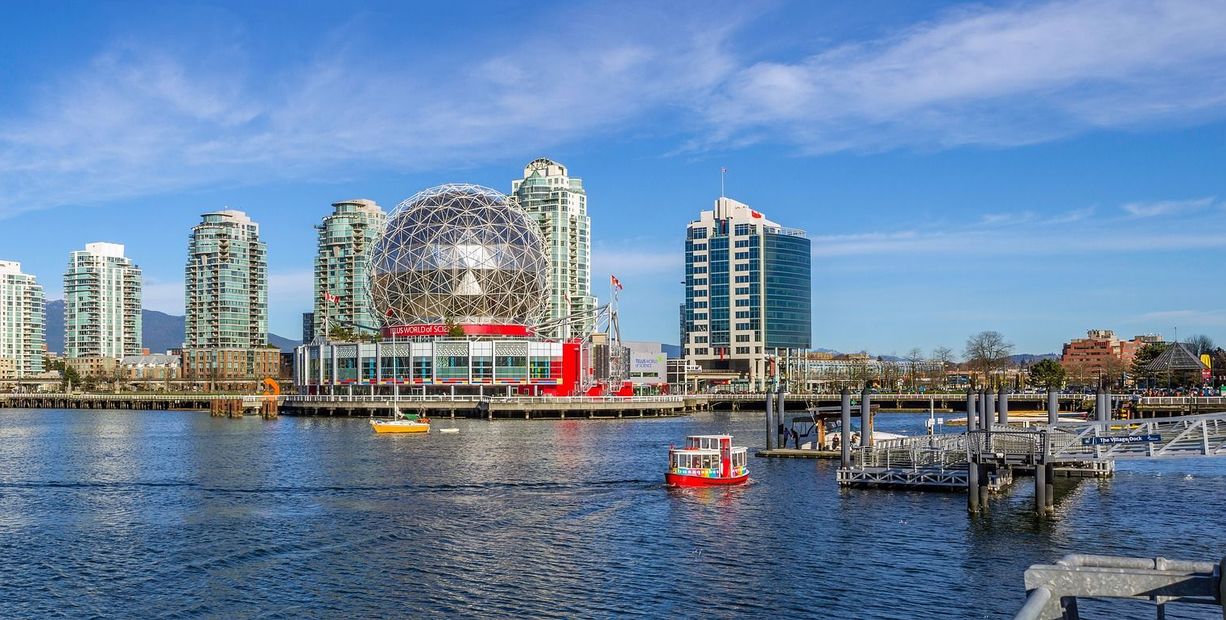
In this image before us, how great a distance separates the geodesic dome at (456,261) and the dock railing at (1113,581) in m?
149

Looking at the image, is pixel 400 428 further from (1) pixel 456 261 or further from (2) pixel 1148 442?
(2) pixel 1148 442

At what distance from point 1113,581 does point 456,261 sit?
149 metres

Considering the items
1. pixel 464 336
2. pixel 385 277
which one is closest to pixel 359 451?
pixel 464 336

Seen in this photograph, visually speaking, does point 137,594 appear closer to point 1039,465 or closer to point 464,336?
point 1039,465

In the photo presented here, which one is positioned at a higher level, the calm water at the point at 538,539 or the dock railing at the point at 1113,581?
the dock railing at the point at 1113,581

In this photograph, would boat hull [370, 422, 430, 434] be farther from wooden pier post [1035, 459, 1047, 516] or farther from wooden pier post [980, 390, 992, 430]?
wooden pier post [1035, 459, 1047, 516]

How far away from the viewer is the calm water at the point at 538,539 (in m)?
33.8

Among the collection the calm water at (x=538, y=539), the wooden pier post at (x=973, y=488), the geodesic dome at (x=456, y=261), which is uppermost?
the geodesic dome at (x=456, y=261)

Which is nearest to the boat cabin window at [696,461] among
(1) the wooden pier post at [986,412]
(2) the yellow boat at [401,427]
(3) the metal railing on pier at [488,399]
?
(1) the wooden pier post at [986,412]

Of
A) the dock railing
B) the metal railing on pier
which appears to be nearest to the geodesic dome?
the metal railing on pier

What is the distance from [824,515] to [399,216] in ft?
399

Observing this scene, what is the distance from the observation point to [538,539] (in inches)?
1724

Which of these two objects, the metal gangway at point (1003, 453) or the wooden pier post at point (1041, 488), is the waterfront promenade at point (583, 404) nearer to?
the metal gangway at point (1003, 453)

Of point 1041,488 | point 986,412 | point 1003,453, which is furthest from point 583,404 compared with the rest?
point 1041,488
